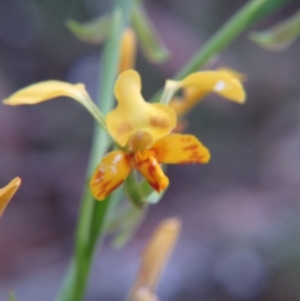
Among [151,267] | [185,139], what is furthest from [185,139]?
[151,267]

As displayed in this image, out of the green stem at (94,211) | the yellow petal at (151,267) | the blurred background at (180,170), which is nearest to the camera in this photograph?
the green stem at (94,211)

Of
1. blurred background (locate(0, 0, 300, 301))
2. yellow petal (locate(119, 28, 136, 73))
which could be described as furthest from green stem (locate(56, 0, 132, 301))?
blurred background (locate(0, 0, 300, 301))

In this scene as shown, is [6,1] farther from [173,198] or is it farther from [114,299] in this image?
[114,299]

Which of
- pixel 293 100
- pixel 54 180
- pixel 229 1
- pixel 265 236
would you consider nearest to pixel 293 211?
pixel 265 236

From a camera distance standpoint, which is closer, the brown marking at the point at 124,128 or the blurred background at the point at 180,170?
the brown marking at the point at 124,128

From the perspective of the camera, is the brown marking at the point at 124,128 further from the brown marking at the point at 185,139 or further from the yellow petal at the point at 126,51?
the yellow petal at the point at 126,51

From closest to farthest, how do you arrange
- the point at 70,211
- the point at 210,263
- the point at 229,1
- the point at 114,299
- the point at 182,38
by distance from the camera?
the point at 114,299
the point at 210,263
the point at 70,211
the point at 182,38
the point at 229,1

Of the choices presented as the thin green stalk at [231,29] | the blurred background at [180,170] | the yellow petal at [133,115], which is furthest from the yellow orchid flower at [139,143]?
the blurred background at [180,170]
